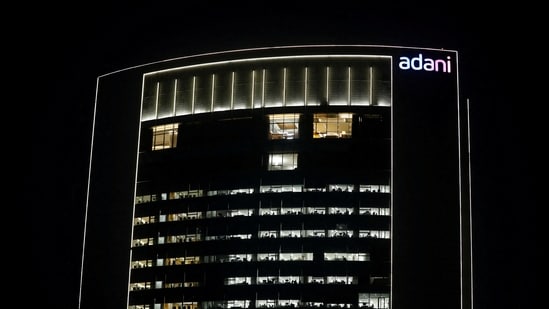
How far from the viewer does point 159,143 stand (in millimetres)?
104688

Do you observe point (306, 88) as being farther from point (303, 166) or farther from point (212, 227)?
point (212, 227)

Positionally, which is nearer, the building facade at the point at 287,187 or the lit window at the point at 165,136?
the building facade at the point at 287,187

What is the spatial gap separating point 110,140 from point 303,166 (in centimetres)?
2494

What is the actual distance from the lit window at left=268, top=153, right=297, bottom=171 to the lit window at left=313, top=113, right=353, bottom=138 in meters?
3.68

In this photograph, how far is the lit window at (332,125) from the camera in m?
98.9

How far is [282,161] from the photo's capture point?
322ft

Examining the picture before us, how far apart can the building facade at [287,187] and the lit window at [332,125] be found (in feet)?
0.56
